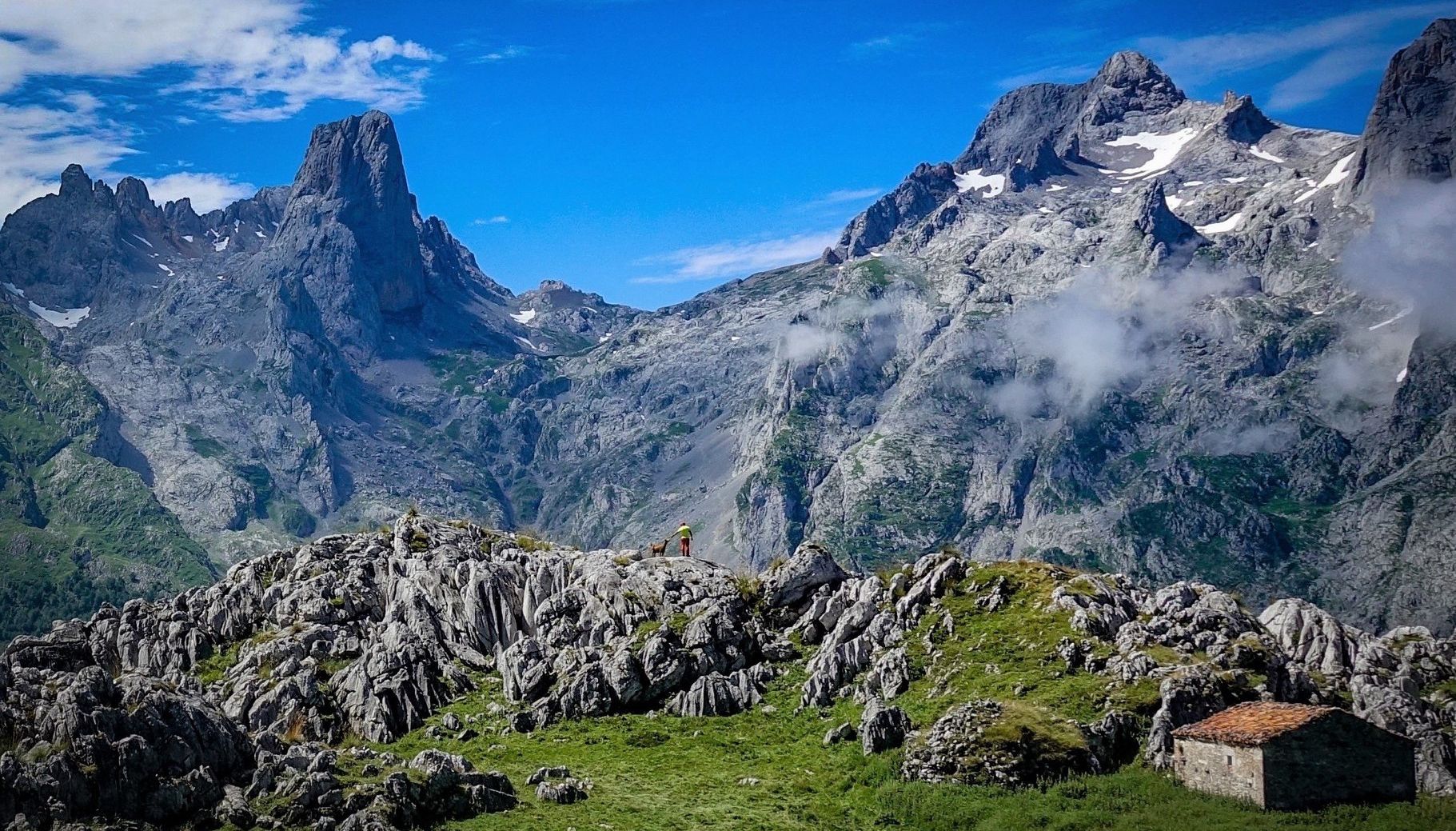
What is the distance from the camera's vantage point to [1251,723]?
56156 mm

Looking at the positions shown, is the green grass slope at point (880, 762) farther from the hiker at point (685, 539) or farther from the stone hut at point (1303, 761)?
the hiker at point (685, 539)

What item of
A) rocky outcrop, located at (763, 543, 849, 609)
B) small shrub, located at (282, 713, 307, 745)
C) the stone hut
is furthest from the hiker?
the stone hut

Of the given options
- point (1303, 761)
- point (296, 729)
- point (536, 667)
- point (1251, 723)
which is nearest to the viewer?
point (1303, 761)

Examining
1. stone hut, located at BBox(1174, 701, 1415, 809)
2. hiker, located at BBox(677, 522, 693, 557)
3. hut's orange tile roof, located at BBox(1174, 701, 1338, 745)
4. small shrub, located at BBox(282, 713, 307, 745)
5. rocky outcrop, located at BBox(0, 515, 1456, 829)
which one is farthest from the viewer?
hiker, located at BBox(677, 522, 693, 557)

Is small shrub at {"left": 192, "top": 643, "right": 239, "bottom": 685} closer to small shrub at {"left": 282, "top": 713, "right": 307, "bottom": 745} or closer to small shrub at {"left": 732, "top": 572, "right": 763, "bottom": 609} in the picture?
small shrub at {"left": 282, "top": 713, "right": 307, "bottom": 745}

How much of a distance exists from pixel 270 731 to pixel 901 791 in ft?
111

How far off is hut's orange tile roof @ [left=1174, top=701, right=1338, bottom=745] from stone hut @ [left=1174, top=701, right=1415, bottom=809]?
0.04m

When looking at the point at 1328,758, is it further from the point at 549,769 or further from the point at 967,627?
the point at 549,769

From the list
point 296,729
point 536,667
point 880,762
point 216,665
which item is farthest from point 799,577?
point 216,665

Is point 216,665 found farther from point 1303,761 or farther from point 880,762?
point 1303,761

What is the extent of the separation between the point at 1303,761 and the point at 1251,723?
2659 millimetres

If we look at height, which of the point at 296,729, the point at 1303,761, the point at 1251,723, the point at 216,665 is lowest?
the point at 1303,761

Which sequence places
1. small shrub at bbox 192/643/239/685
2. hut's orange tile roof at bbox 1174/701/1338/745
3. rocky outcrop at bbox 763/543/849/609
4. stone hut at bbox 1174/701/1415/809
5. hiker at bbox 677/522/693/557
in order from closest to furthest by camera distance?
stone hut at bbox 1174/701/1415/809, hut's orange tile roof at bbox 1174/701/1338/745, small shrub at bbox 192/643/239/685, rocky outcrop at bbox 763/543/849/609, hiker at bbox 677/522/693/557

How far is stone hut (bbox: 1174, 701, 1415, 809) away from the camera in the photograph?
Answer: 5397 cm
